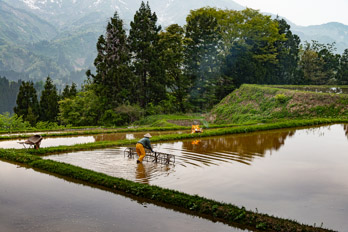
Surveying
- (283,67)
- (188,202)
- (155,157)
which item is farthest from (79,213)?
(283,67)

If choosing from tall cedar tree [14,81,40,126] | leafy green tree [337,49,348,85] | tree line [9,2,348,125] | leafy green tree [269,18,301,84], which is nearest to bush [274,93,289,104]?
tree line [9,2,348,125]

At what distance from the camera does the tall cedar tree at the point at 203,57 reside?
131 feet

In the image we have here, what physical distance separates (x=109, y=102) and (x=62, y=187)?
2630 cm

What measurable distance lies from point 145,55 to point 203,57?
280 inches

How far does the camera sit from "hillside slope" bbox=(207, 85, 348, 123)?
86.0 ft

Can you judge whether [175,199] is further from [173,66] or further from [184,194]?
[173,66]

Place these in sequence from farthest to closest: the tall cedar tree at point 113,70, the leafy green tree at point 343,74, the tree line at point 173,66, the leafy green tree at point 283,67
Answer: the leafy green tree at point 283,67 < the leafy green tree at point 343,74 < the tree line at point 173,66 < the tall cedar tree at point 113,70

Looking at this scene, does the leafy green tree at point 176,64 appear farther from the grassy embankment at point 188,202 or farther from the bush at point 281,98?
the grassy embankment at point 188,202

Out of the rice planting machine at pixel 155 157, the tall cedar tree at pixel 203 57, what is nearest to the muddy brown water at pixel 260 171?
the rice planting machine at pixel 155 157

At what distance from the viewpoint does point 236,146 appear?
17188mm

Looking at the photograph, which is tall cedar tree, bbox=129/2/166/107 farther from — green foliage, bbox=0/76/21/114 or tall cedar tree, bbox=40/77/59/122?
green foliage, bbox=0/76/21/114

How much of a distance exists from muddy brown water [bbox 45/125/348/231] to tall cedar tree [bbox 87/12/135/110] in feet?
60.2

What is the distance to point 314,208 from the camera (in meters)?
8.34

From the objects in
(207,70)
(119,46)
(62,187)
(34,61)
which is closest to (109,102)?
(119,46)
